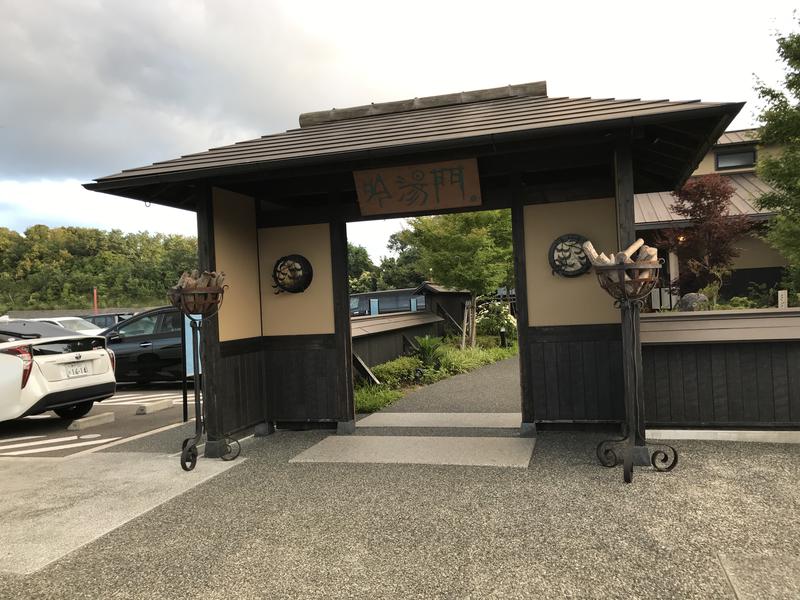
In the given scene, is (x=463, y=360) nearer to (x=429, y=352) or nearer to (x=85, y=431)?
(x=429, y=352)

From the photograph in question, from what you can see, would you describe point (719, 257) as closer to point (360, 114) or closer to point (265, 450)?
point (360, 114)

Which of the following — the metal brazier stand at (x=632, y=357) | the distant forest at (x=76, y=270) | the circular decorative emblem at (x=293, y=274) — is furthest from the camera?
the distant forest at (x=76, y=270)

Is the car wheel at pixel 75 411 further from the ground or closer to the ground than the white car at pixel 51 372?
closer to the ground

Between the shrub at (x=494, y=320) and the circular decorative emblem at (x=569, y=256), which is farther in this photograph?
the shrub at (x=494, y=320)

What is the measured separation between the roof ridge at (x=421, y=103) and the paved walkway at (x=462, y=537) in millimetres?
4129

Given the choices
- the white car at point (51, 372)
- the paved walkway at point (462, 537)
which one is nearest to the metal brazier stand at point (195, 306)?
the paved walkway at point (462, 537)

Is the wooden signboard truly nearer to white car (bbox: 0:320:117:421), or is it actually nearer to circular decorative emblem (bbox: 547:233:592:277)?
circular decorative emblem (bbox: 547:233:592:277)

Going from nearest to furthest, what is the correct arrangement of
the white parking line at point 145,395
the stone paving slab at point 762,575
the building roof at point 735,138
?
the stone paving slab at point 762,575
the white parking line at point 145,395
the building roof at point 735,138

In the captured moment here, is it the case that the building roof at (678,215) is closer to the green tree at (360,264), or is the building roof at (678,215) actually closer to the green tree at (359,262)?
the green tree at (360,264)

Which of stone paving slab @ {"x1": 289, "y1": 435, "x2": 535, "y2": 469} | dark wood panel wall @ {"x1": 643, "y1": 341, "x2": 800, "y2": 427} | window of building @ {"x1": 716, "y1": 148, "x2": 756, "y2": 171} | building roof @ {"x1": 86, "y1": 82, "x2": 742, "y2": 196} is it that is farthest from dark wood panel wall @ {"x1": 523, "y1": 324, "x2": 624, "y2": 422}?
window of building @ {"x1": 716, "y1": 148, "x2": 756, "y2": 171}

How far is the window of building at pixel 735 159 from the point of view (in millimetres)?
16953

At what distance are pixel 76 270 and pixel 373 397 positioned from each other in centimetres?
4410

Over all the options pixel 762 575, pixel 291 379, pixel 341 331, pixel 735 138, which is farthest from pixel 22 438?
pixel 735 138

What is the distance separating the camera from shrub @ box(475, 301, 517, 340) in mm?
17609
